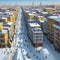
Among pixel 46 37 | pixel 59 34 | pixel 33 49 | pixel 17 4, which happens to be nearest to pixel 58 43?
pixel 59 34

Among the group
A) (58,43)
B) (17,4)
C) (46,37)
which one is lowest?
(17,4)

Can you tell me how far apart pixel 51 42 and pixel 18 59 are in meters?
9.68

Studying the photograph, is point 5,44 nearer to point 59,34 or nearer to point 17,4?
point 59,34

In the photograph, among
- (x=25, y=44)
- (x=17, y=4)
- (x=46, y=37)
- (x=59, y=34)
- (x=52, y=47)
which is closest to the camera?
(x=59, y=34)

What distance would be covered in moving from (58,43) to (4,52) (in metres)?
6.22

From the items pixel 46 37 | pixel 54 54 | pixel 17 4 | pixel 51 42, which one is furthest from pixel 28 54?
pixel 17 4

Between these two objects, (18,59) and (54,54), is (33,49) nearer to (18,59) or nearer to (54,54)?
(54,54)

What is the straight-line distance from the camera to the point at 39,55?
2536 centimetres

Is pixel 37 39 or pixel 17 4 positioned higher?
pixel 37 39

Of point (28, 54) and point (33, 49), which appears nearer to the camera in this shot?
point (28, 54)

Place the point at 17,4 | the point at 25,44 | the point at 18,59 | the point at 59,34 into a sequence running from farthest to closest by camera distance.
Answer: the point at 17,4
the point at 25,44
the point at 59,34
the point at 18,59

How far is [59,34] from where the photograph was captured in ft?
89.5

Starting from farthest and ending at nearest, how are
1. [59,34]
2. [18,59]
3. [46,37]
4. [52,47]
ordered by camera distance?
[46,37] → [52,47] → [59,34] → [18,59]

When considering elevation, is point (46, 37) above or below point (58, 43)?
below
